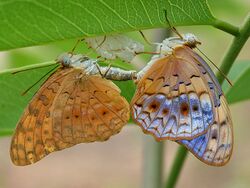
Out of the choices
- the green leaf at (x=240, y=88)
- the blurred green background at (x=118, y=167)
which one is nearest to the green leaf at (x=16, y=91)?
the green leaf at (x=240, y=88)

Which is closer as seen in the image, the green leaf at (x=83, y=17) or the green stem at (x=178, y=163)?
the green leaf at (x=83, y=17)

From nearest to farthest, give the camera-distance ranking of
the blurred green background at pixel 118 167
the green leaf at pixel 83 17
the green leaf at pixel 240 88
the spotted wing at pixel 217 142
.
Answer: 1. the green leaf at pixel 83 17
2. the spotted wing at pixel 217 142
3. the green leaf at pixel 240 88
4. the blurred green background at pixel 118 167

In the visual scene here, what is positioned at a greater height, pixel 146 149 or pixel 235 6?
pixel 235 6

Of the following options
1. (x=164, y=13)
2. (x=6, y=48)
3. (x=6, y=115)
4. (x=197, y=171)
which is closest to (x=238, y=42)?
(x=164, y=13)

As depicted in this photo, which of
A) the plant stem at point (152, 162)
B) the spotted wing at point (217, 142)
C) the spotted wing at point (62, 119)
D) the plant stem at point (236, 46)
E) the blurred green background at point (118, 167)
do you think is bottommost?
the blurred green background at point (118, 167)

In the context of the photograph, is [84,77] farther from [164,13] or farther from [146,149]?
A: [164,13]

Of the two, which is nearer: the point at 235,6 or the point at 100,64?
the point at 100,64

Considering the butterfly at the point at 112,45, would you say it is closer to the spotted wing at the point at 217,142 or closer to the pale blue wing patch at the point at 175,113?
the pale blue wing patch at the point at 175,113

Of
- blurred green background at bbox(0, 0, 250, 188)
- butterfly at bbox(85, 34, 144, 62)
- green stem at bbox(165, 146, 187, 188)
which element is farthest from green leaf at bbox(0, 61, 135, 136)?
blurred green background at bbox(0, 0, 250, 188)
